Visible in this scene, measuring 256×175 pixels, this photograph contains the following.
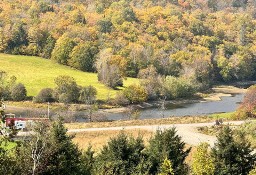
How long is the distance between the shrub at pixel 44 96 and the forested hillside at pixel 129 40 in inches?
695

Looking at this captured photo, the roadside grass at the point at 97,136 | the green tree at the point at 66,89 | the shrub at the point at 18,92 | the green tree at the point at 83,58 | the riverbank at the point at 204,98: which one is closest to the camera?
the roadside grass at the point at 97,136

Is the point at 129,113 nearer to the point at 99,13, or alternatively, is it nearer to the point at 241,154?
the point at 241,154

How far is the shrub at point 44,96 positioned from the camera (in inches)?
3603

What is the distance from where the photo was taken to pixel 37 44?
135 meters

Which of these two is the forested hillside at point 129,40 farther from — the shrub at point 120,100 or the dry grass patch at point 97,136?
the dry grass patch at point 97,136

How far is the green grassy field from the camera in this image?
331 ft

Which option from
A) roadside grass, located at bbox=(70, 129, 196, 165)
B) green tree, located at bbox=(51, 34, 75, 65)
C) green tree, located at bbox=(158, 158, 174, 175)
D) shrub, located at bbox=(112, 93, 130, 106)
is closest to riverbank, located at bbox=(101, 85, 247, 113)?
shrub, located at bbox=(112, 93, 130, 106)

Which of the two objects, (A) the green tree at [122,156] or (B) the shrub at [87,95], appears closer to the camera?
(A) the green tree at [122,156]

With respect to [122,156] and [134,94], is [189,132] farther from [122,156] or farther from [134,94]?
[134,94]

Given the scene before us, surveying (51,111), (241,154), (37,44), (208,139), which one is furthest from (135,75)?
(241,154)

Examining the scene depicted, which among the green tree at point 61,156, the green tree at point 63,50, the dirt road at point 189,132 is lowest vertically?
the dirt road at point 189,132

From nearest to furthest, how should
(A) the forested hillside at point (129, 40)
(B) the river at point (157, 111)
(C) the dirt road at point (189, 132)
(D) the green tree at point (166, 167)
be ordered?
(D) the green tree at point (166, 167) → (C) the dirt road at point (189, 132) → (B) the river at point (157, 111) → (A) the forested hillside at point (129, 40)

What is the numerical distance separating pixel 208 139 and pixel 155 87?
59.1 metres

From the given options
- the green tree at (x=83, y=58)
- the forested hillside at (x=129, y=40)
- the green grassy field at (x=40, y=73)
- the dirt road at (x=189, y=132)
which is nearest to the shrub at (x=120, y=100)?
the green grassy field at (x=40, y=73)
